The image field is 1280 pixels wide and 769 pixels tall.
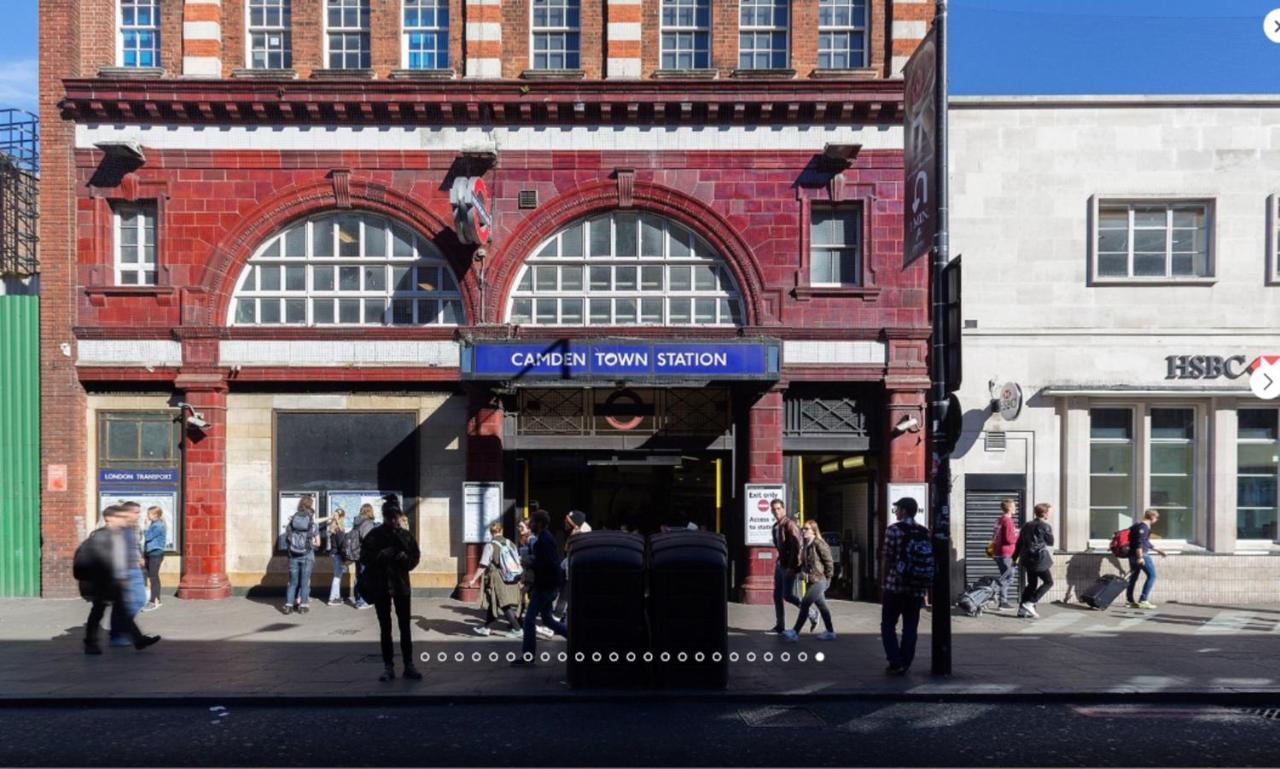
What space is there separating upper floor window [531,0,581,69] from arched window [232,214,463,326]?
3.71m

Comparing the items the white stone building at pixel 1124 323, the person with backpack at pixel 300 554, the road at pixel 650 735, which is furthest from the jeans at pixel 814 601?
the person with backpack at pixel 300 554

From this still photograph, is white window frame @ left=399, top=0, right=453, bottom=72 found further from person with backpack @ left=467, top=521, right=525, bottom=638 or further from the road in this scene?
the road

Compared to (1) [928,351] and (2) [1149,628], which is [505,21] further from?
(2) [1149,628]

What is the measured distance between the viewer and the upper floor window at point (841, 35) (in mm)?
16375

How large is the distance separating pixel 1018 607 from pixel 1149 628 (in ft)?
6.11

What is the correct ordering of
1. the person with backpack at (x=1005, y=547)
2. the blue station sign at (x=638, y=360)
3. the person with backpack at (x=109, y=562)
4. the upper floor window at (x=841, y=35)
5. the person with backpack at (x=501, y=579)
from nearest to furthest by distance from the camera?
the person with backpack at (x=109, y=562), the person with backpack at (x=501, y=579), the blue station sign at (x=638, y=360), the person with backpack at (x=1005, y=547), the upper floor window at (x=841, y=35)

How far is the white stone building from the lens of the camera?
623 inches

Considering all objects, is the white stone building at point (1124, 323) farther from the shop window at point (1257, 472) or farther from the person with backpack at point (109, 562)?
the person with backpack at point (109, 562)

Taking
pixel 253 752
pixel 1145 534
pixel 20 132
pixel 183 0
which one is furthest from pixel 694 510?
pixel 20 132

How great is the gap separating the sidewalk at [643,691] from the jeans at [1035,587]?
0.35 meters

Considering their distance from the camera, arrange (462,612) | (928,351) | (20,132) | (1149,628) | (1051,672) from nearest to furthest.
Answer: (1051,672), (1149,628), (462,612), (928,351), (20,132)

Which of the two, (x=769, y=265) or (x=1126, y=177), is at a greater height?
(x=1126, y=177)

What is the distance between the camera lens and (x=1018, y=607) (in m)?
14.9

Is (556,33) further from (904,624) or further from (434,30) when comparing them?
(904,624)
